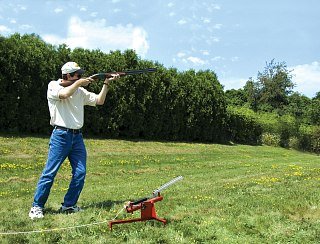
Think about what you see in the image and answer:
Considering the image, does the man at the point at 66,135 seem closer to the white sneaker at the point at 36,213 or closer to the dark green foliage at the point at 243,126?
the white sneaker at the point at 36,213

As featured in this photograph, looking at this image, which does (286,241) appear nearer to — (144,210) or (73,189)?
(144,210)

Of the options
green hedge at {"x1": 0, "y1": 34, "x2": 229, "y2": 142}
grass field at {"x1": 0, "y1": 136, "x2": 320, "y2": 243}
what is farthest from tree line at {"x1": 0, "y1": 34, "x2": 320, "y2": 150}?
grass field at {"x1": 0, "y1": 136, "x2": 320, "y2": 243}

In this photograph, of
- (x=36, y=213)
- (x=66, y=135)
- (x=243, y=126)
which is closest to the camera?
(x=36, y=213)

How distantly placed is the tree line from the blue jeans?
16305 mm

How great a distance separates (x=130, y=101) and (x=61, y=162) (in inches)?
818

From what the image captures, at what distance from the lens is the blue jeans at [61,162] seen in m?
6.43

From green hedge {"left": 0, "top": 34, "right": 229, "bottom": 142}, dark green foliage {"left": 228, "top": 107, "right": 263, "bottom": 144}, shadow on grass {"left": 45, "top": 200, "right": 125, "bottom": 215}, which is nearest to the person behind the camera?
shadow on grass {"left": 45, "top": 200, "right": 125, "bottom": 215}

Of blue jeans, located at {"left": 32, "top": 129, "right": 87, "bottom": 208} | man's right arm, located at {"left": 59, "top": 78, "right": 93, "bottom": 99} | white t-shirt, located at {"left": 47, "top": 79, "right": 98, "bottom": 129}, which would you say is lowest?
blue jeans, located at {"left": 32, "top": 129, "right": 87, "bottom": 208}

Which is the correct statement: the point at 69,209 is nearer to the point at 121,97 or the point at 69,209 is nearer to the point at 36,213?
the point at 36,213

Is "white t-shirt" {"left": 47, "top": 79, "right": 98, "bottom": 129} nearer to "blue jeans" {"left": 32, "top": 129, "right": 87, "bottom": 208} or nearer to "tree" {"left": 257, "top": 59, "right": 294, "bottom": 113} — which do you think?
"blue jeans" {"left": 32, "top": 129, "right": 87, "bottom": 208}

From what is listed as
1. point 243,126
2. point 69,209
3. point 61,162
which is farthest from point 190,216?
point 243,126

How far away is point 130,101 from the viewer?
89.4 ft

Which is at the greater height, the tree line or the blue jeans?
the tree line

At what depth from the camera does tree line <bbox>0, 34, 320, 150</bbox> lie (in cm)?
2223
